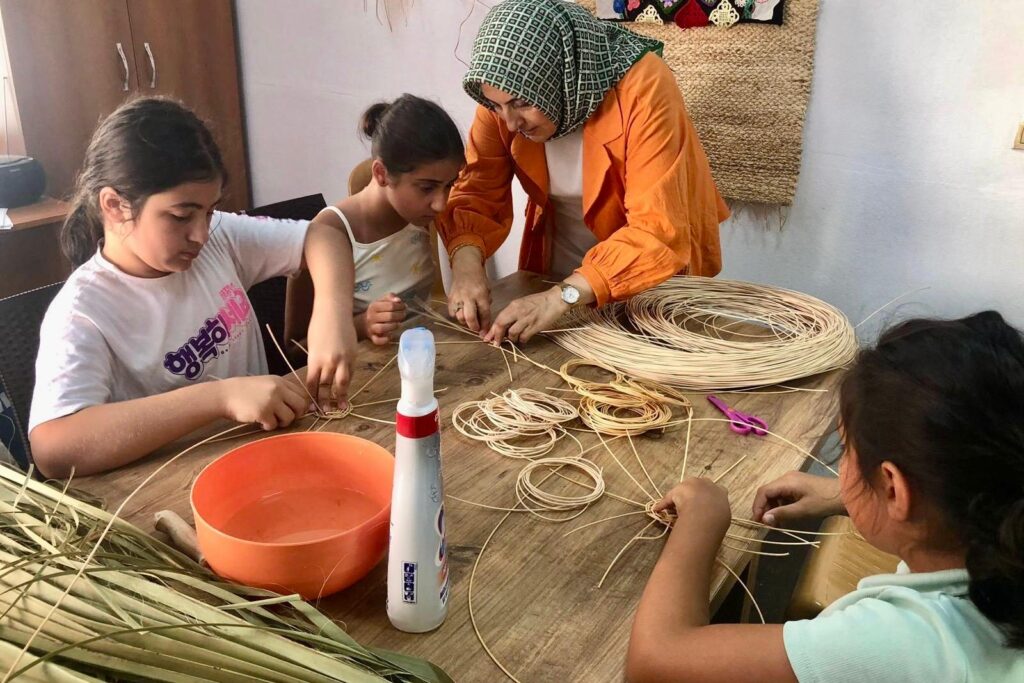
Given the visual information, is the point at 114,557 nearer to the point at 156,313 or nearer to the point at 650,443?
the point at 156,313

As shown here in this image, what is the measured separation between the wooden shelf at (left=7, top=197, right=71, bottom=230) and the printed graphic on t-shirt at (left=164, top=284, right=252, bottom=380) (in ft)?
5.97

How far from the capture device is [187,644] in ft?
2.11

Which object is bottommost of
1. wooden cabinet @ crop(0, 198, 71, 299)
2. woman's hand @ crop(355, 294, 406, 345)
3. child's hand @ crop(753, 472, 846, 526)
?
wooden cabinet @ crop(0, 198, 71, 299)

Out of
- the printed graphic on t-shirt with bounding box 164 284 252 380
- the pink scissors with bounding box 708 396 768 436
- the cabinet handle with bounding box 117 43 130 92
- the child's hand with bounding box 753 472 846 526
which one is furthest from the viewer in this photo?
the cabinet handle with bounding box 117 43 130 92

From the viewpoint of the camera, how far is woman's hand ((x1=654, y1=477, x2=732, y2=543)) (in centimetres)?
91

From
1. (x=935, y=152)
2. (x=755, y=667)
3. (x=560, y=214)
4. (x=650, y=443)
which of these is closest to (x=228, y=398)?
(x=650, y=443)

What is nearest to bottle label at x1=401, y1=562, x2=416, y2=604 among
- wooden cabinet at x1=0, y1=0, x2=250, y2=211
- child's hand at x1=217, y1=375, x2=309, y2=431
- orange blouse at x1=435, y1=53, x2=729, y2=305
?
child's hand at x1=217, y1=375, x2=309, y2=431

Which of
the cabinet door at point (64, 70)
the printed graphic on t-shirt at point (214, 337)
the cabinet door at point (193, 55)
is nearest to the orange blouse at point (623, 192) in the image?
the printed graphic on t-shirt at point (214, 337)

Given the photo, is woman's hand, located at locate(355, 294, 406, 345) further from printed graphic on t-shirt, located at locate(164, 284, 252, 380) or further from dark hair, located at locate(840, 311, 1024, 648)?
dark hair, located at locate(840, 311, 1024, 648)

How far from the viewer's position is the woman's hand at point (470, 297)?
1529mm

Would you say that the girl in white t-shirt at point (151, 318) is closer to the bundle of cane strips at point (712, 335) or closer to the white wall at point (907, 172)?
the bundle of cane strips at point (712, 335)

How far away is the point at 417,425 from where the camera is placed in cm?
70

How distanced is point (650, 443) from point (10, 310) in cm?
120

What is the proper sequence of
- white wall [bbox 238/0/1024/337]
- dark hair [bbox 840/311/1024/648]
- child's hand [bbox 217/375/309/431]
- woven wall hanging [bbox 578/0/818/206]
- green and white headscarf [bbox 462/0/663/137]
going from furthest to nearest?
woven wall hanging [bbox 578/0/818/206] < white wall [bbox 238/0/1024/337] < green and white headscarf [bbox 462/0/663/137] < child's hand [bbox 217/375/309/431] < dark hair [bbox 840/311/1024/648]
